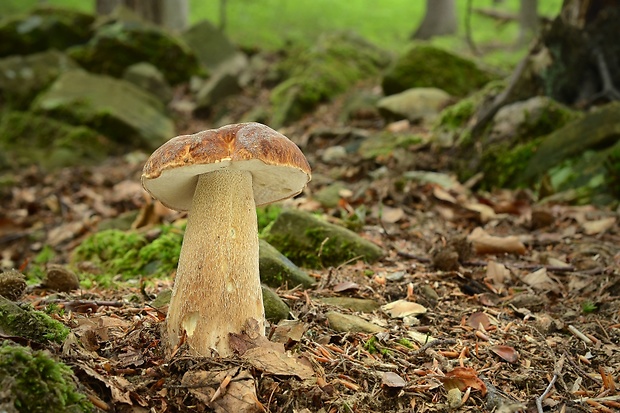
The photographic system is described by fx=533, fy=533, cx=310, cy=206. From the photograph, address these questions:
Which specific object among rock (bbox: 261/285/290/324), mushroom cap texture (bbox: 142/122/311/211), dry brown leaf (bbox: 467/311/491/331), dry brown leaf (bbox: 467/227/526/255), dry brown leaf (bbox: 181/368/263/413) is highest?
mushroom cap texture (bbox: 142/122/311/211)

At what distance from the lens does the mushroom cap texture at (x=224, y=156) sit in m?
2.07

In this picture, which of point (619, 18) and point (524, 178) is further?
point (619, 18)

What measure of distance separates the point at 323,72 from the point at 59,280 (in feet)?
24.7

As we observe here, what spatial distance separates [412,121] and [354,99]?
5.03 feet

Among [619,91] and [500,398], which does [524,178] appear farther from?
[500,398]

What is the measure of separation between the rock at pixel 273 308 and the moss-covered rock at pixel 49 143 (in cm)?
746

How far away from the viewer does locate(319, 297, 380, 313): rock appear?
3010 millimetres

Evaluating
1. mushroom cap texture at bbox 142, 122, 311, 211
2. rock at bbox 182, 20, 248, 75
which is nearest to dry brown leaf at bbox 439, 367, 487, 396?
mushroom cap texture at bbox 142, 122, 311, 211

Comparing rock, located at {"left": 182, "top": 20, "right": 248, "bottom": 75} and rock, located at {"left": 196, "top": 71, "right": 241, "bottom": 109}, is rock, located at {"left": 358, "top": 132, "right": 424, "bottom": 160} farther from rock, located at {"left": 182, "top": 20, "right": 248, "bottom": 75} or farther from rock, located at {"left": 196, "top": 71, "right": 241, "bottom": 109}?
rock, located at {"left": 182, "top": 20, "right": 248, "bottom": 75}

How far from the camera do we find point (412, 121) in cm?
753

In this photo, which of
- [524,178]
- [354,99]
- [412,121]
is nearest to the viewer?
[524,178]

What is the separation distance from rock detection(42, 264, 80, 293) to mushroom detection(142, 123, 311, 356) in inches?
45.7

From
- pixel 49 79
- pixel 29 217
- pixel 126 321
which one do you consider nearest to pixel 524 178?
pixel 126 321

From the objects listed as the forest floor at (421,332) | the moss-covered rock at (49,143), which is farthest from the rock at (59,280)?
the moss-covered rock at (49,143)
